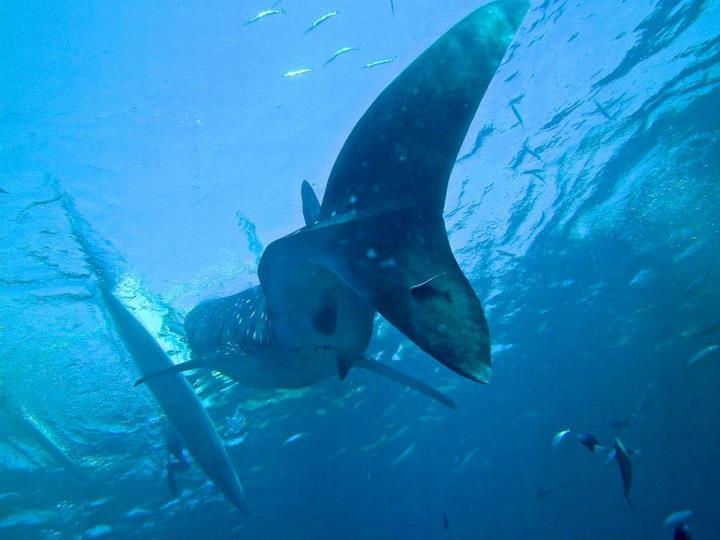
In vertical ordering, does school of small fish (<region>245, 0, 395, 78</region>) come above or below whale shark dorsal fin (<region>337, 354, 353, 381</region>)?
above

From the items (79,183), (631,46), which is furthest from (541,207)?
(79,183)

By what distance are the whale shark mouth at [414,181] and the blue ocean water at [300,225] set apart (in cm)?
613

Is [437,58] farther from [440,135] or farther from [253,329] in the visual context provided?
[253,329]

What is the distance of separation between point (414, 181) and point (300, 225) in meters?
8.52

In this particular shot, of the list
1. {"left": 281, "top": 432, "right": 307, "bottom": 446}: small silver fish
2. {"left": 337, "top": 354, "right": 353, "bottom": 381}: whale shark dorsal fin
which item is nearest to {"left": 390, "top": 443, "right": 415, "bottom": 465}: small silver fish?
{"left": 281, "top": 432, "right": 307, "bottom": 446}: small silver fish

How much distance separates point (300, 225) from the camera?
10531 mm

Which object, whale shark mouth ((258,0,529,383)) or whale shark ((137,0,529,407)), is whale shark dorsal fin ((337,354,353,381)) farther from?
whale shark mouth ((258,0,529,383))

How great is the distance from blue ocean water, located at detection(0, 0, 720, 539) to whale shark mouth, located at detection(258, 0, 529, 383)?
20.1ft

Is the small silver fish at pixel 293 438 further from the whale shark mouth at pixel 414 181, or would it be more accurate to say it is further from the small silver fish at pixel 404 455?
the whale shark mouth at pixel 414 181

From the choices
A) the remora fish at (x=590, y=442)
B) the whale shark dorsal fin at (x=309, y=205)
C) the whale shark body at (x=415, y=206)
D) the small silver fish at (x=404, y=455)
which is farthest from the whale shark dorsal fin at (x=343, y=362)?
the small silver fish at (x=404, y=455)

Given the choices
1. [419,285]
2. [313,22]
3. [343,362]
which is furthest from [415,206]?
[313,22]

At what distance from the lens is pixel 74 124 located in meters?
7.16

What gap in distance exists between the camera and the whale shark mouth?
2.01 metres

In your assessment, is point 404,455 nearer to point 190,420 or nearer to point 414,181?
point 190,420
